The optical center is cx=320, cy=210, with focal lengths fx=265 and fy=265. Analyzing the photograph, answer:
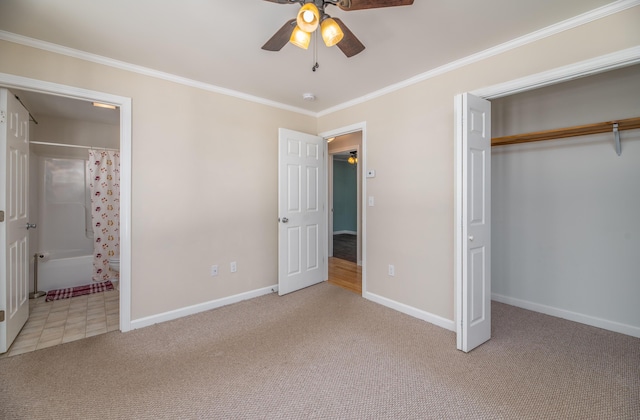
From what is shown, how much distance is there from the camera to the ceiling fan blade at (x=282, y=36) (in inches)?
59.8

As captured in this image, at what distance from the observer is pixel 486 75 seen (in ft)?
7.37

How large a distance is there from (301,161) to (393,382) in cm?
261

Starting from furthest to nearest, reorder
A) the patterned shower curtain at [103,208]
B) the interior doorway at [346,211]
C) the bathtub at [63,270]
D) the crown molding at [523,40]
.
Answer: the interior doorway at [346,211]
the patterned shower curtain at [103,208]
the bathtub at [63,270]
the crown molding at [523,40]

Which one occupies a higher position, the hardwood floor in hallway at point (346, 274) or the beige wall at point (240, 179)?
the beige wall at point (240, 179)

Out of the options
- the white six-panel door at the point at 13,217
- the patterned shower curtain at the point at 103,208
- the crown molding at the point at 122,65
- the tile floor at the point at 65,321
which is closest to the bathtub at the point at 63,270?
the patterned shower curtain at the point at 103,208

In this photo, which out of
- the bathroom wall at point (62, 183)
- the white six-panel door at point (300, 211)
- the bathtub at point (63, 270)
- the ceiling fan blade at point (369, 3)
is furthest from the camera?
the bathroom wall at point (62, 183)

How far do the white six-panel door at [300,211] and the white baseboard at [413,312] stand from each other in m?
0.89

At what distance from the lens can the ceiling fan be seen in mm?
1347

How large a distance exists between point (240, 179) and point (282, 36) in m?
1.85

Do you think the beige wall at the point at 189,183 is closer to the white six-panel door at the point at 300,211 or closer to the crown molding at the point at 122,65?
the crown molding at the point at 122,65

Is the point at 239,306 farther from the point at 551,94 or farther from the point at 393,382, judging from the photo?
the point at 551,94

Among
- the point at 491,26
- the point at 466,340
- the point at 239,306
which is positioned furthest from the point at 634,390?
Answer: the point at 239,306

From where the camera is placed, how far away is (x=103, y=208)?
384 centimetres

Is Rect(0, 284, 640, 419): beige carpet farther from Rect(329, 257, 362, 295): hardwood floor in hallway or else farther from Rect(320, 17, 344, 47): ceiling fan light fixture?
Rect(320, 17, 344, 47): ceiling fan light fixture
